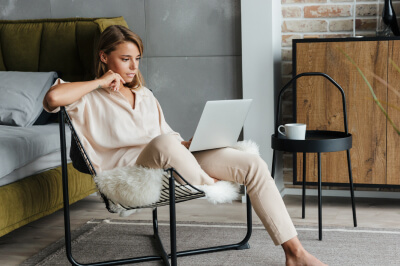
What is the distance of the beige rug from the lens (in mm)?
2137

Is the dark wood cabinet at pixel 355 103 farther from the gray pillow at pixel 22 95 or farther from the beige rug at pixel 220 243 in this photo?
the gray pillow at pixel 22 95

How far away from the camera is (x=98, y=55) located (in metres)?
2.21

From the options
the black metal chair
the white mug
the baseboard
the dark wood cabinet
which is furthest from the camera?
the baseboard

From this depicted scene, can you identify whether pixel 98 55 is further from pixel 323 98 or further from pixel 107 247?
pixel 323 98

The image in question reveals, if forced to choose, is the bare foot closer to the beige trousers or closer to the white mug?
the beige trousers

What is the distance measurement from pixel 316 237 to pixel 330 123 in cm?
74

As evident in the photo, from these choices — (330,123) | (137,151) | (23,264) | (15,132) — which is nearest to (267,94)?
(330,123)

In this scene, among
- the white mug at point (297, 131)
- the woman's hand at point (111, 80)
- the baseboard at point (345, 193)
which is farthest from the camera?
the baseboard at point (345, 193)

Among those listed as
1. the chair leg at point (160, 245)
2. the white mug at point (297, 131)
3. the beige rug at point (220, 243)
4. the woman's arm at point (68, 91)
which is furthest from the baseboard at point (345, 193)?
the woman's arm at point (68, 91)

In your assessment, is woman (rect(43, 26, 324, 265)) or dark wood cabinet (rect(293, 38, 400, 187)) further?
dark wood cabinet (rect(293, 38, 400, 187))

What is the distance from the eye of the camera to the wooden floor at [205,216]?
248 cm

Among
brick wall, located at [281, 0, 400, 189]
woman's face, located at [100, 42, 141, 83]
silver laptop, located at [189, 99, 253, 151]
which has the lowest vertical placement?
silver laptop, located at [189, 99, 253, 151]

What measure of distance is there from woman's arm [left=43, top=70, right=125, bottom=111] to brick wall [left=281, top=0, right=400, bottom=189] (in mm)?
1514

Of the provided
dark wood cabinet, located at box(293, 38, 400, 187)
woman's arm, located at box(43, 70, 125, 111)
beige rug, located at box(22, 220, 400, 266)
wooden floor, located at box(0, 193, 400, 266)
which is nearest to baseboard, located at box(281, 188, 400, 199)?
wooden floor, located at box(0, 193, 400, 266)
